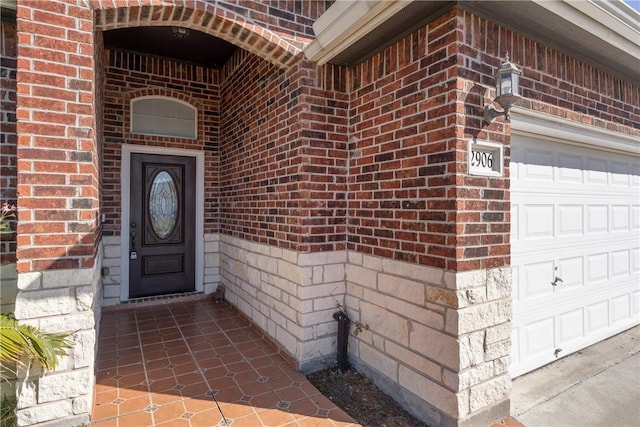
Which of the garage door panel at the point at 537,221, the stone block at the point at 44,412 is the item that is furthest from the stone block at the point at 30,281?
the garage door panel at the point at 537,221

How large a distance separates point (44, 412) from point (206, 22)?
2.99 metres

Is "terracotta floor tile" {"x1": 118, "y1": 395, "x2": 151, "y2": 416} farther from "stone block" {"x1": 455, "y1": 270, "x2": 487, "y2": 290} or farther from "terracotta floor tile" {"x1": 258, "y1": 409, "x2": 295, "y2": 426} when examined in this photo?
"stone block" {"x1": 455, "y1": 270, "x2": 487, "y2": 290}

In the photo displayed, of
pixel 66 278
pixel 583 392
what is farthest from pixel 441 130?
pixel 66 278

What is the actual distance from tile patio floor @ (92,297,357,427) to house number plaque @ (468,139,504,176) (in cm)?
193

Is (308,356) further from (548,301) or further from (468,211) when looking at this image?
(548,301)

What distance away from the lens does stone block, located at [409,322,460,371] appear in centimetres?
217

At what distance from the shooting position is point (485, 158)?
232 centimetres

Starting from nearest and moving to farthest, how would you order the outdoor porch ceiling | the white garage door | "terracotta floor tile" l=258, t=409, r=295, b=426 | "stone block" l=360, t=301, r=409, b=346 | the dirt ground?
"terracotta floor tile" l=258, t=409, r=295, b=426, the dirt ground, "stone block" l=360, t=301, r=409, b=346, the white garage door, the outdoor porch ceiling

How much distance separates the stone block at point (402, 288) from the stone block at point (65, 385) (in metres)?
2.19

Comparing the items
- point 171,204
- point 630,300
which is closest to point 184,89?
point 171,204

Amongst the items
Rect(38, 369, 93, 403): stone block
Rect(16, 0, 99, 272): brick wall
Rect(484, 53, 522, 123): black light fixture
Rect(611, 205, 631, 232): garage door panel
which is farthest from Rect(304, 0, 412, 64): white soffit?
Rect(611, 205, 631, 232): garage door panel

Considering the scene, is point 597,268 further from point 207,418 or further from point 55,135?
point 55,135

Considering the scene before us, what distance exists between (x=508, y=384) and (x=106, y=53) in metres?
5.69

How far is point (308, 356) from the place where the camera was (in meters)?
3.03
